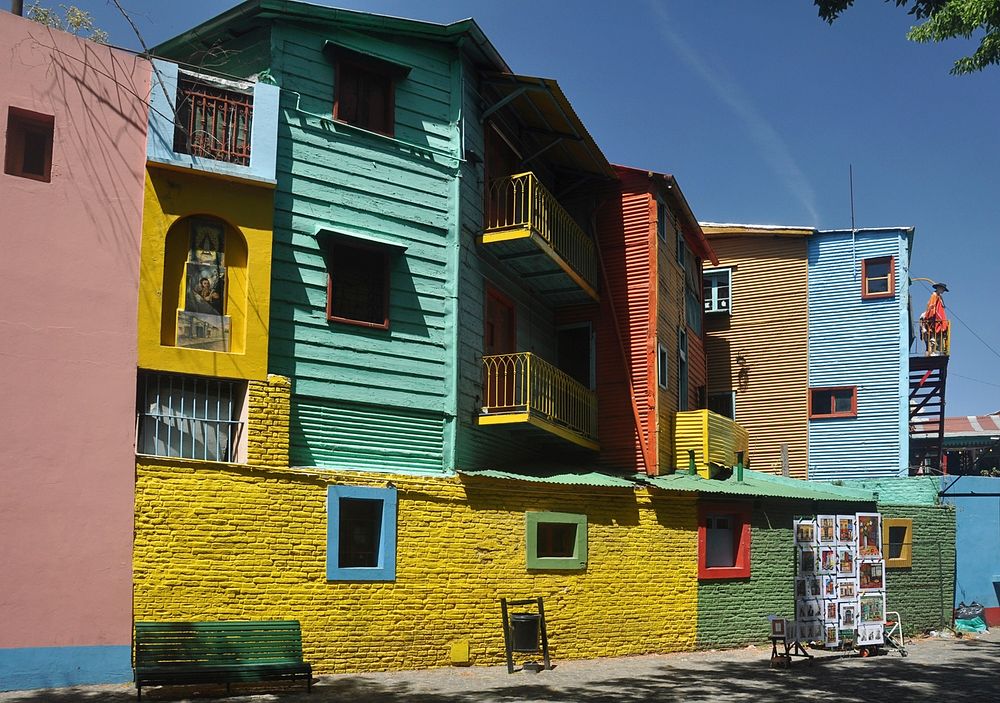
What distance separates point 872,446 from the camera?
2700cm

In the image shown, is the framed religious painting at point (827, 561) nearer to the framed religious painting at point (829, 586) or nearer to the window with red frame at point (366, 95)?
the framed religious painting at point (829, 586)

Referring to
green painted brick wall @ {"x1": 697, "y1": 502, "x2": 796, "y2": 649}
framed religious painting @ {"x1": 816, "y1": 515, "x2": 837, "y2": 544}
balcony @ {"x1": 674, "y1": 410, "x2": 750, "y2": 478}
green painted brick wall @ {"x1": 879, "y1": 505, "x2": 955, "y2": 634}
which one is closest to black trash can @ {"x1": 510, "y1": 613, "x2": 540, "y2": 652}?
green painted brick wall @ {"x1": 697, "y1": 502, "x2": 796, "y2": 649}

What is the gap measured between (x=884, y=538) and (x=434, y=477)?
13428mm

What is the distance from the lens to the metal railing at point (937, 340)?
29.4 metres

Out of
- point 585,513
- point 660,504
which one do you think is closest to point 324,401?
point 585,513

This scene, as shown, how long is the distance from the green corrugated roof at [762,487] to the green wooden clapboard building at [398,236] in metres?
2.26

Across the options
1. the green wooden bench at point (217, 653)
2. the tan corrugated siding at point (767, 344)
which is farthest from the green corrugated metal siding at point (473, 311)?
the tan corrugated siding at point (767, 344)

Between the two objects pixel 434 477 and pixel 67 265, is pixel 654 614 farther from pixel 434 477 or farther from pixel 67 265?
pixel 67 265

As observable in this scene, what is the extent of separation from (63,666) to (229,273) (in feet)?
19.1

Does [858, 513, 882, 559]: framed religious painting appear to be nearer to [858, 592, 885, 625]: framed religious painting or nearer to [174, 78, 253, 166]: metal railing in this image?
[858, 592, 885, 625]: framed religious painting

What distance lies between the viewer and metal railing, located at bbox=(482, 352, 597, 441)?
18.1 meters

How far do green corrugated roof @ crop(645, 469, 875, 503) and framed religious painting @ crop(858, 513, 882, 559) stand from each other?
75.5 inches

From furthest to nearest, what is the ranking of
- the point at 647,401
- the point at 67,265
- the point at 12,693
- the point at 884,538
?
the point at 884,538 < the point at 647,401 < the point at 67,265 < the point at 12,693

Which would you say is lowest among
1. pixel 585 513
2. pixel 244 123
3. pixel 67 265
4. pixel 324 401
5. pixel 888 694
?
pixel 888 694
